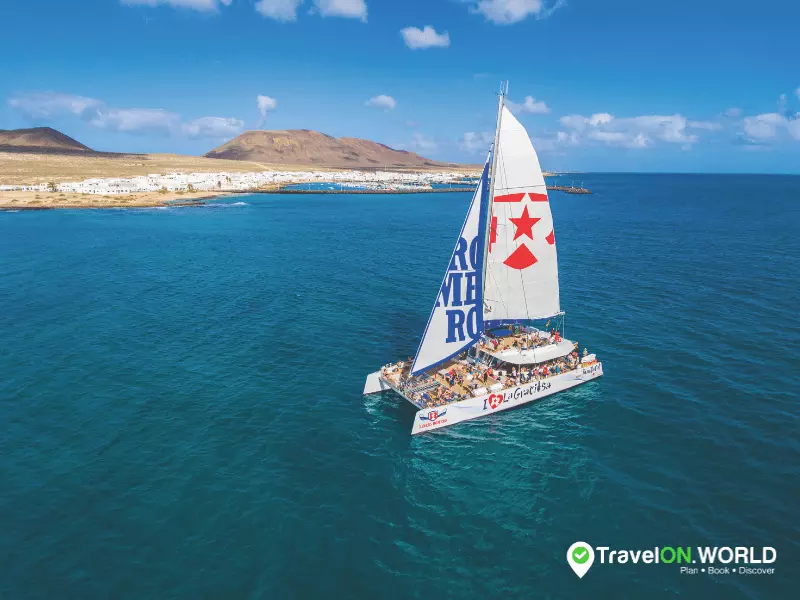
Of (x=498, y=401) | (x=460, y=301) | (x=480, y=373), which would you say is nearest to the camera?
(x=498, y=401)

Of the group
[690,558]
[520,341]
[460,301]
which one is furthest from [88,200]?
[690,558]

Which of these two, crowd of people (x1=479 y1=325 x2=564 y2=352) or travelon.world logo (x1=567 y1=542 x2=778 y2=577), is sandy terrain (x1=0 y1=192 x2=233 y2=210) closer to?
crowd of people (x1=479 y1=325 x2=564 y2=352)

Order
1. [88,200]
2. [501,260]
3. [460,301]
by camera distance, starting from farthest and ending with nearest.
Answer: [88,200] < [501,260] < [460,301]

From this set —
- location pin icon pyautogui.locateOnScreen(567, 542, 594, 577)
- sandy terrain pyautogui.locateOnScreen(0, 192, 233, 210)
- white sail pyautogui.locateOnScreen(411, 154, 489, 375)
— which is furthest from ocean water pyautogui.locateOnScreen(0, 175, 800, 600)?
sandy terrain pyautogui.locateOnScreen(0, 192, 233, 210)

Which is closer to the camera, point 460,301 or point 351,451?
point 351,451

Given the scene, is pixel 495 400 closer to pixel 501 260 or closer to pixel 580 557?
pixel 501 260

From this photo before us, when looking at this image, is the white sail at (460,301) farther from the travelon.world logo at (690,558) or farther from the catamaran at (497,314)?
the travelon.world logo at (690,558)
